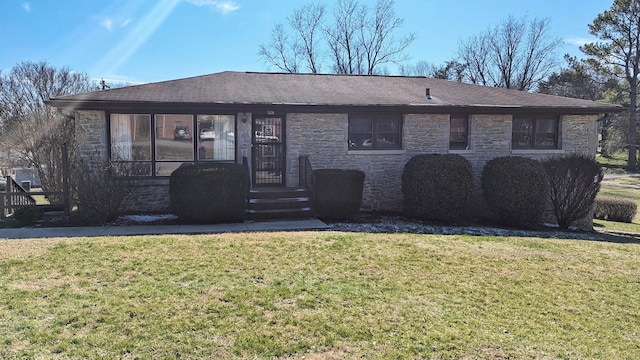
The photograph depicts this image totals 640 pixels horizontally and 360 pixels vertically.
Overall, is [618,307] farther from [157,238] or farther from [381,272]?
[157,238]

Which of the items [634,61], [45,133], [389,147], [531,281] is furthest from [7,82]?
[634,61]

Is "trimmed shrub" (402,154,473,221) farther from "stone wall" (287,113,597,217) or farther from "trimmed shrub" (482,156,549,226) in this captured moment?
"stone wall" (287,113,597,217)

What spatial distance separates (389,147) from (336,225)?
11.9 feet

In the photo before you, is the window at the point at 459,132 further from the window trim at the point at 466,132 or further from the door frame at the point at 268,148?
the door frame at the point at 268,148

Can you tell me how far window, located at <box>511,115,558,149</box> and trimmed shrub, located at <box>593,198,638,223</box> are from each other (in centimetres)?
600

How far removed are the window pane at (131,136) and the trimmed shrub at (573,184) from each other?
1028 centimetres

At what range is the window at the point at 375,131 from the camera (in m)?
12.1

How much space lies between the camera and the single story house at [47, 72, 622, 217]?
36.2 ft

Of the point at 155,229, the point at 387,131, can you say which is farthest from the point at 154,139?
the point at 387,131

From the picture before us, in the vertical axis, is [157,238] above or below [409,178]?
below

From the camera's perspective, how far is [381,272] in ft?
19.3

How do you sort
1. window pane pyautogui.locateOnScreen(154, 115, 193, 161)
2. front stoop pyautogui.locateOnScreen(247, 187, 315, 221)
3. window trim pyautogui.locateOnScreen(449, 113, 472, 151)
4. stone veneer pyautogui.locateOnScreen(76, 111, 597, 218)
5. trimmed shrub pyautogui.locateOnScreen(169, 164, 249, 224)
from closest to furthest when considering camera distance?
1. trimmed shrub pyautogui.locateOnScreen(169, 164, 249, 224)
2. front stoop pyautogui.locateOnScreen(247, 187, 315, 221)
3. stone veneer pyautogui.locateOnScreen(76, 111, 597, 218)
4. window pane pyautogui.locateOnScreen(154, 115, 193, 161)
5. window trim pyautogui.locateOnScreen(449, 113, 472, 151)

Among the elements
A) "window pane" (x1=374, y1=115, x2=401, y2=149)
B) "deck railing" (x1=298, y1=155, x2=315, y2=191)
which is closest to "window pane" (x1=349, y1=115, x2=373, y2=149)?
"window pane" (x1=374, y1=115, x2=401, y2=149)

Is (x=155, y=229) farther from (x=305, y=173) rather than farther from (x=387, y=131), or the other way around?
(x=387, y=131)
